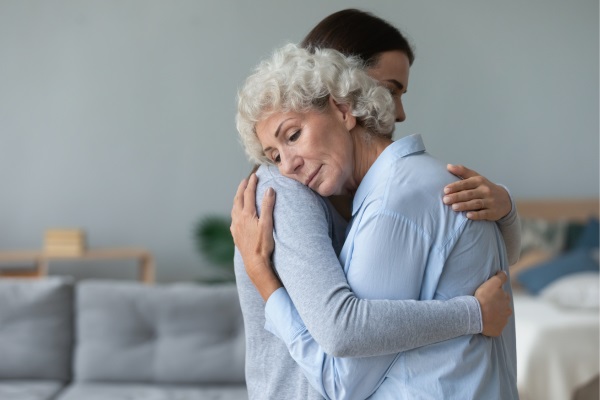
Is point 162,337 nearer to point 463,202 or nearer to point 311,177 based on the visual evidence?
point 311,177

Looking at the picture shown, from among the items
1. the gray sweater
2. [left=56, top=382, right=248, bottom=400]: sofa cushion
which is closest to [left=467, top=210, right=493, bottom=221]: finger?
the gray sweater

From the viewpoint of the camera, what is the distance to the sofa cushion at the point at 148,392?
11.0ft

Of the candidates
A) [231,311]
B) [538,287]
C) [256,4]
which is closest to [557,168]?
[538,287]

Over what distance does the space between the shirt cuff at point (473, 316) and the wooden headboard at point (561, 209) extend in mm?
4716

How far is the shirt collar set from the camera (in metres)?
1.47

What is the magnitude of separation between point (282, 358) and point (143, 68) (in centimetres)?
463

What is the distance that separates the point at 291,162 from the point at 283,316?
289 millimetres

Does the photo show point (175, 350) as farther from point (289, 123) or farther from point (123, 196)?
point (123, 196)

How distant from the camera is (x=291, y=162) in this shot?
61.1 inches

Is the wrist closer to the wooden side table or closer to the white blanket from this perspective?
the white blanket

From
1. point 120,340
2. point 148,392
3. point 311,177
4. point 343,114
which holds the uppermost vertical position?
point 343,114

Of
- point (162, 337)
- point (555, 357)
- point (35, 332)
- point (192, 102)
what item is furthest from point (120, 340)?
point (192, 102)

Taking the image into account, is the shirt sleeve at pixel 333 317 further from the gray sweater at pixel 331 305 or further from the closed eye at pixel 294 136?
the closed eye at pixel 294 136

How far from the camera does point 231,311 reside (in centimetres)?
355
